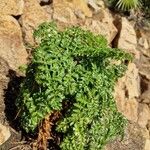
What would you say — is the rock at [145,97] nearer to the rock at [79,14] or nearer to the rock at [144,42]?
the rock at [144,42]

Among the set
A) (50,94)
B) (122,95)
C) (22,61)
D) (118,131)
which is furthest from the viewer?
(122,95)

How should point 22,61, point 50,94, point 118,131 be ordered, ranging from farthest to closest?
point 22,61 < point 118,131 < point 50,94

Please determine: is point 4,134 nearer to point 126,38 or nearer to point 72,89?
point 72,89

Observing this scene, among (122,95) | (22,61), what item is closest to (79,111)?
(22,61)

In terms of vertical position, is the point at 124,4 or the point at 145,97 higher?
the point at 124,4

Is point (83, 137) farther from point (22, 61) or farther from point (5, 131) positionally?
point (22, 61)

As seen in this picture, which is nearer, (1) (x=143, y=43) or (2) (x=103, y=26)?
(2) (x=103, y=26)

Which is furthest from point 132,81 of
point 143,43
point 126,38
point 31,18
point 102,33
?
point 31,18

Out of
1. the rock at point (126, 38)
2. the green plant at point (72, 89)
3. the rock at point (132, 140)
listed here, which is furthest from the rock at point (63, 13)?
the green plant at point (72, 89)
